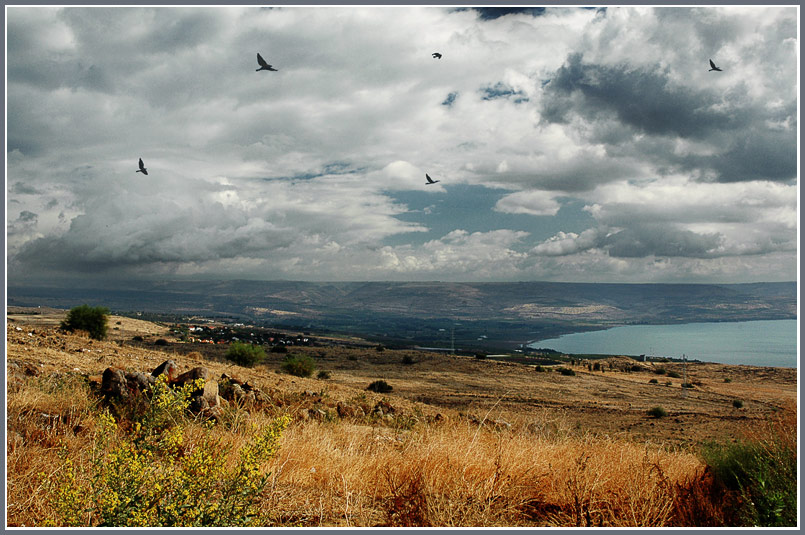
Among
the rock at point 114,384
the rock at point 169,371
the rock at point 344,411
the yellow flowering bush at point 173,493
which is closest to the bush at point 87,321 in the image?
the rock at point 344,411

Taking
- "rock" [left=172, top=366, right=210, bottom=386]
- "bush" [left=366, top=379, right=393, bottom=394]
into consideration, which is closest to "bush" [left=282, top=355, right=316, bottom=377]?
"bush" [left=366, top=379, right=393, bottom=394]

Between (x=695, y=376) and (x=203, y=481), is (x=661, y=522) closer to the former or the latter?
(x=203, y=481)

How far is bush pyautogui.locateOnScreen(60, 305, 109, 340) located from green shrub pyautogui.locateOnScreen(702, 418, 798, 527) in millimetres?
41739

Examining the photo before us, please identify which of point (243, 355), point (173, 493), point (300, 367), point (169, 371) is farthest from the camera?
point (243, 355)

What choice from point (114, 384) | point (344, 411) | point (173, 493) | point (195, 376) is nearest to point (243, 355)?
point (344, 411)

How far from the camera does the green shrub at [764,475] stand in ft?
13.9

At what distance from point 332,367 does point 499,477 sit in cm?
5160

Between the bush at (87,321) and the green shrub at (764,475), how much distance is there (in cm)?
4174

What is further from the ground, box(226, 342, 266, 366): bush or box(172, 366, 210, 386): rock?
box(172, 366, 210, 386): rock

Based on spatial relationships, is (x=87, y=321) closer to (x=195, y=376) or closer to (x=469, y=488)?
(x=195, y=376)

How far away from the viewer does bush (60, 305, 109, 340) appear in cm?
3703

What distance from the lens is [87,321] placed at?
123 feet

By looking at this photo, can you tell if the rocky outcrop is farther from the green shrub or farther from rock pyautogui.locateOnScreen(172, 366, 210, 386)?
the green shrub

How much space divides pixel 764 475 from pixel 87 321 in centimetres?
4331
